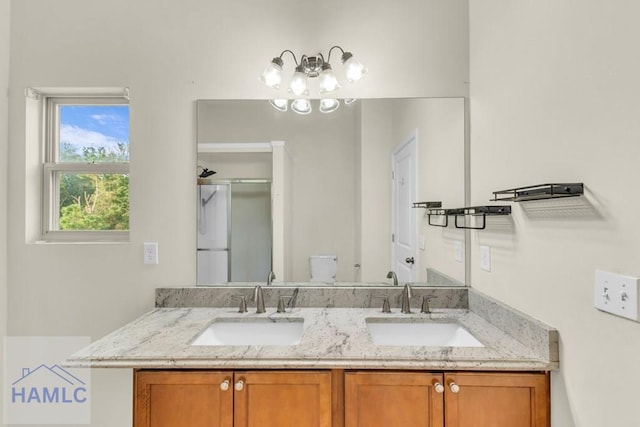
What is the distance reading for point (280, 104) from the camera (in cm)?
180

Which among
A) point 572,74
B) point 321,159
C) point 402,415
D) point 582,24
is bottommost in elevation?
point 402,415

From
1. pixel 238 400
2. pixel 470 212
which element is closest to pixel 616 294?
pixel 470 212

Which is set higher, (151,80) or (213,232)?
(151,80)

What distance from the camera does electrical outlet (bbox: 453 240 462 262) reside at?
173cm

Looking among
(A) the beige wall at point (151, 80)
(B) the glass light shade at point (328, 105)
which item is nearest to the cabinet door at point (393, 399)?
(A) the beige wall at point (151, 80)

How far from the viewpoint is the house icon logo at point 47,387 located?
5.83 feet

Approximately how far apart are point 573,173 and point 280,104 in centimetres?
134

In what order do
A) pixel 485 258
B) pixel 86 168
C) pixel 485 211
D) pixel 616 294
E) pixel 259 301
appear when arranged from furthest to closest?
pixel 86 168
pixel 259 301
pixel 485 258
pixel 485 211
pixel 616 294

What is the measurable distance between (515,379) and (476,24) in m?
1.62

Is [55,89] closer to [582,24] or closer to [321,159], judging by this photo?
[321,159]

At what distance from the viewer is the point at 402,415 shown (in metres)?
1.15

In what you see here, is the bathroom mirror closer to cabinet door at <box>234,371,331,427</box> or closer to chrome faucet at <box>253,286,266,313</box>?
chrome faucet at <box>253,286,266,313</box>

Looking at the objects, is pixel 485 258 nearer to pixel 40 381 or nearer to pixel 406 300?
pixel 406 300

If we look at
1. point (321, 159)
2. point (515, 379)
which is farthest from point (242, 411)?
point (321, 159)
